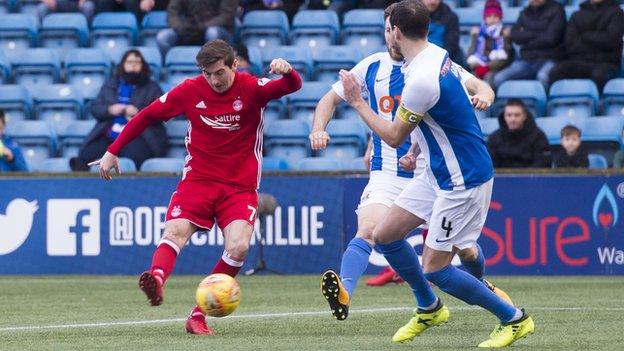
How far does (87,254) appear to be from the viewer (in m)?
16.1

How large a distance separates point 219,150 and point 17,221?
6.84 meters

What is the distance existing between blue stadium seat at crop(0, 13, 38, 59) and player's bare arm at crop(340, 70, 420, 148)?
12.6 m

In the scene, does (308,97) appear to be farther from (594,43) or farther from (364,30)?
(594,43)

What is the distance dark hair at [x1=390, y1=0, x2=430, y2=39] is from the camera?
26.5 feet

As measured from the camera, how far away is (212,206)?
32.1 feet

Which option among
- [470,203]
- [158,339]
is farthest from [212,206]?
[470,203]

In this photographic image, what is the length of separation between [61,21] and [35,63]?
0.90m

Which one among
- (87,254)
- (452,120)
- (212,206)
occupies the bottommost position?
(87,254)

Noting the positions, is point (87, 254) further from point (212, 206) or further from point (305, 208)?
point (212, 206)

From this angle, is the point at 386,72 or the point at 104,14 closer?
the point at 386,72

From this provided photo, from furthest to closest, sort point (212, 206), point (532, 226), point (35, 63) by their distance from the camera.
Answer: point (35, 63) < point (532, 226) < point (212, 206)

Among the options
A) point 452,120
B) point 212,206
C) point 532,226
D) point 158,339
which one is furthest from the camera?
point 532,226

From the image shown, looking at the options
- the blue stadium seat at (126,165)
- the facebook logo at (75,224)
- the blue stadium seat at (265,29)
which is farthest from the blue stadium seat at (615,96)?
the facebook logo at (75,224)

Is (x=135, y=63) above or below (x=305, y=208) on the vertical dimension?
above
